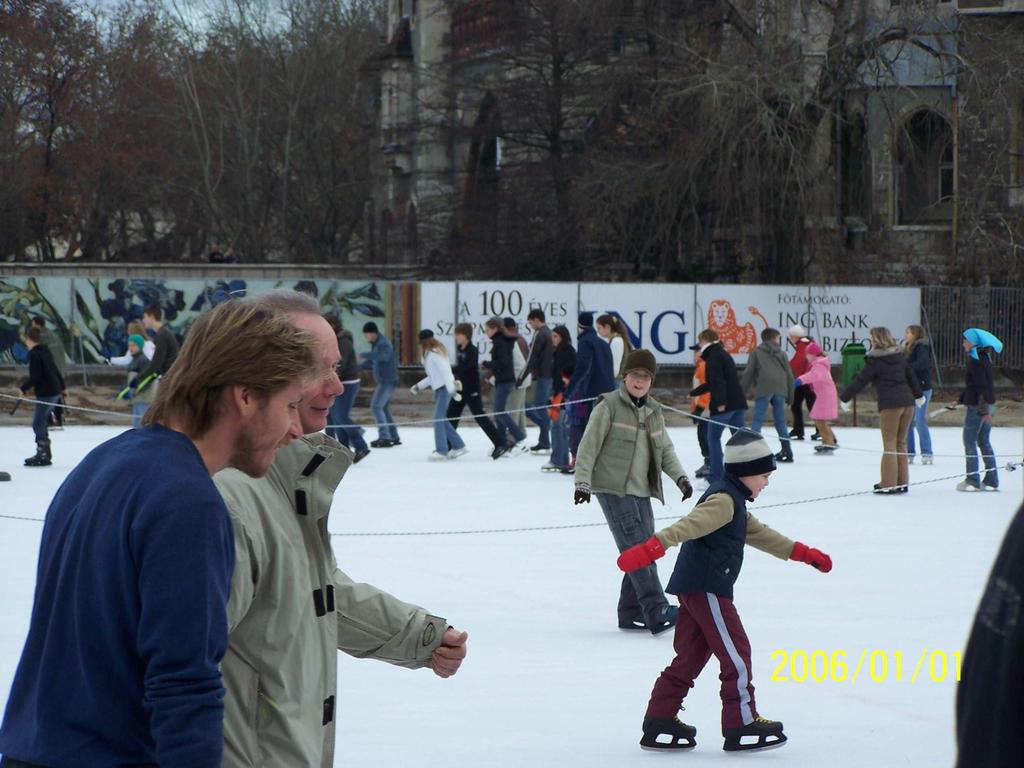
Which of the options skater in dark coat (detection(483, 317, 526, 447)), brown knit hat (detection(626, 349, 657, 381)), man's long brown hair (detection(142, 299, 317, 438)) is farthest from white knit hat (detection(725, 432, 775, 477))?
skater in dark coat (detection(483, 317, 526, 447))

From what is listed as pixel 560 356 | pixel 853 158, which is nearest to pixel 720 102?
pixel 853 158

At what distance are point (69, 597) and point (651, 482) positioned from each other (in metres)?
6.00

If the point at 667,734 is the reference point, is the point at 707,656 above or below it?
above

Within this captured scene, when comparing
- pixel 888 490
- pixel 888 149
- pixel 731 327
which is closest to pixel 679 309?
pixel 731 327

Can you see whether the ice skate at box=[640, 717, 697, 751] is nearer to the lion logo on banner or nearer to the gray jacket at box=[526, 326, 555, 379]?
the gray jacket at box=[526, 326, 555, 379]

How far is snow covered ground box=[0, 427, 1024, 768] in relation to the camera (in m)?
5.72

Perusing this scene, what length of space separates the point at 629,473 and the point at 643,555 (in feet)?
7.40

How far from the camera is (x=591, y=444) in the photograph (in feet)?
26.3

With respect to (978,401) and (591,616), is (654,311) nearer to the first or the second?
(978,401)

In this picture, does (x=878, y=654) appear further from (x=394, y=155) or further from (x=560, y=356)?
(x=394, y=155)

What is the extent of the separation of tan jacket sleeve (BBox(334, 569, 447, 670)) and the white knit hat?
8.58 feet

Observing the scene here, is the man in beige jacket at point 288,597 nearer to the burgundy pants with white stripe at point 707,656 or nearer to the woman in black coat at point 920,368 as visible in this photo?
the burgundy pants with white stripe at point 707,656

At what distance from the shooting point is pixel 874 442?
19.9 m

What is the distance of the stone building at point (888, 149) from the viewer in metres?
29.8
